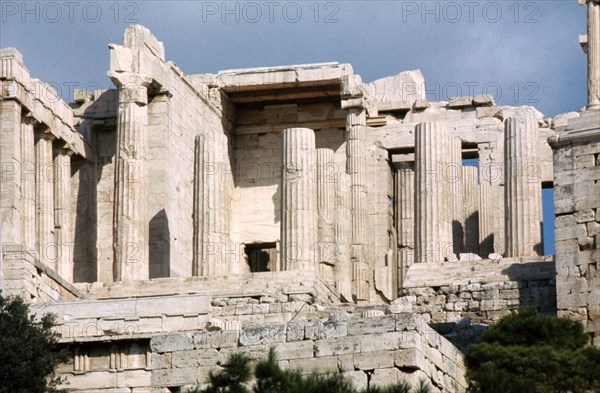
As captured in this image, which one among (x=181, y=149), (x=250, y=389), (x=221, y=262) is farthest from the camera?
(x=181, y=149)

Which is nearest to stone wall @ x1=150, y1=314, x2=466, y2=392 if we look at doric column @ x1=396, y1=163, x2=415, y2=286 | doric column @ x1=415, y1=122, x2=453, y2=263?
doric column @ x1=415, y1=122, x2=453, y2=263

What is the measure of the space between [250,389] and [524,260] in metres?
17.9

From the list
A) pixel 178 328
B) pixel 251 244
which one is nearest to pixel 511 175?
pixel 251 244

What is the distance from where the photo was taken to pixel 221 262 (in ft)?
223

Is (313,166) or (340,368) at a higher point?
(313,166)

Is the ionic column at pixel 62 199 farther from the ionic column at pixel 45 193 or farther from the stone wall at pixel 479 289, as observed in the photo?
the stone wall at pixel 479 289

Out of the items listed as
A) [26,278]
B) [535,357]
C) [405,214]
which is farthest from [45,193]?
[535,357]

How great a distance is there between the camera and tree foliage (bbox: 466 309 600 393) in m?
49.5

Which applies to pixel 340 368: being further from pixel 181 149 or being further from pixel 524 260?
pixel 181 149

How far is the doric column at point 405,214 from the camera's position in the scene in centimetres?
7275

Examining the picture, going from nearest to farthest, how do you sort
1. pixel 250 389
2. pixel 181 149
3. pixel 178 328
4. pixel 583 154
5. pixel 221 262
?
pixel 250 389 → pixel 178 328 → pixel 583 154 → pixel 221 262 → pixel 181 149

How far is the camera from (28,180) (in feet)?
228

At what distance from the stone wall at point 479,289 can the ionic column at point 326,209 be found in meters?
7.11

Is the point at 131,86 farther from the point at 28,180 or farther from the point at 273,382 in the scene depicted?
the point at 273,382
